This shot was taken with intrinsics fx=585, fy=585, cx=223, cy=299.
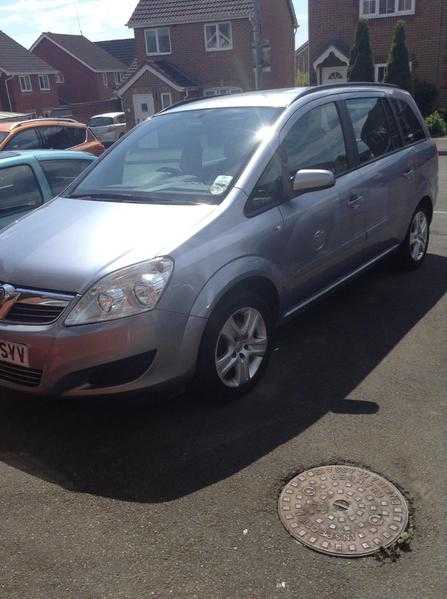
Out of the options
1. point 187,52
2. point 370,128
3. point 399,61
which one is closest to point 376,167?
point 370,128

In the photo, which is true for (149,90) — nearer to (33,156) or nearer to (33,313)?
(33,156)

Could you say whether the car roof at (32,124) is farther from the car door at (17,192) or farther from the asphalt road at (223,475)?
the asphalt road at (223,475)

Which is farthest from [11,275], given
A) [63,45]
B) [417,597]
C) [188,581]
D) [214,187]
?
[63,45]

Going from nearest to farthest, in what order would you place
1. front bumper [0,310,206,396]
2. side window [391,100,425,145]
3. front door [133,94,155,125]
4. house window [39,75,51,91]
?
front bumper [0,310,206,396] → side window [391,100,425,145] → front door [133,94,155,125] → house window [39,75,51,91]

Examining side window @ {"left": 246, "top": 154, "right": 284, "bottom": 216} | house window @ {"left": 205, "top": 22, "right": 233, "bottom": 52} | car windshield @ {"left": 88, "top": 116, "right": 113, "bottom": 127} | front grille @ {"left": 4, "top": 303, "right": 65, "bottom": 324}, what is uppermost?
house window @ {"left": 205, "top": 22, "right": 233, "bottom": 52}

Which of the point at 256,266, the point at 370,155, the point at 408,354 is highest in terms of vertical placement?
the point at 370,155

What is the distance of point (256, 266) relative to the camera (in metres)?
3.62

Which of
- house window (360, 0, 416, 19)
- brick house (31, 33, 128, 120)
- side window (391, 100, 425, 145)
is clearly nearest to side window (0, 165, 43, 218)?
side window (391, 100, 425, 145)

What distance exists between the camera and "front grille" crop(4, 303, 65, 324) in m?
3.15

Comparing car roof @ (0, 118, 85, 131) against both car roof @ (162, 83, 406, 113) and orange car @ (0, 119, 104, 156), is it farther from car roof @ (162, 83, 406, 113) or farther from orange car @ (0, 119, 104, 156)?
car roof @ (162, 83, 406, 113)

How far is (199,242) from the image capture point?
10.9ft

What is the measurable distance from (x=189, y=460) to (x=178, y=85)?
30.5 m

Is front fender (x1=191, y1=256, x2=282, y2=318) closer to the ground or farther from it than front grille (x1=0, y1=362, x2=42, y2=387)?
farther from it

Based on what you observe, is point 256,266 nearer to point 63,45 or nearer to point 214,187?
point 214,187
